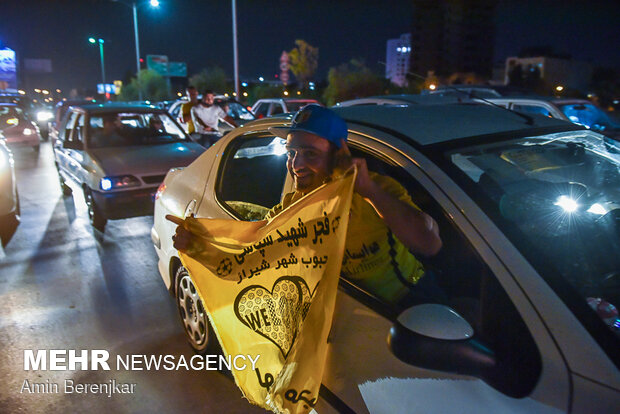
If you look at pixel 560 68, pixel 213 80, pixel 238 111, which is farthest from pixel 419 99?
pixel 560 68

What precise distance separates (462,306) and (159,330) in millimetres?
2687

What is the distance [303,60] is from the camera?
156 ft

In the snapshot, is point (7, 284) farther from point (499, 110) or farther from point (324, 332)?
point (499, 110)

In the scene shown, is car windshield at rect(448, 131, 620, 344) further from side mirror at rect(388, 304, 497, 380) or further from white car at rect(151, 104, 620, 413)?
side mirror at rect(388, 304, 497, 380)

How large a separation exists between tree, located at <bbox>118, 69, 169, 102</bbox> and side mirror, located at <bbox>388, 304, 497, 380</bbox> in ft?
178

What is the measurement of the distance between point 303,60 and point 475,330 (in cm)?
4802

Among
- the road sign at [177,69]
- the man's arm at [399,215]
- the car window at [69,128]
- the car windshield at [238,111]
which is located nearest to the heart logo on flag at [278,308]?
the man's arm at [399,215]

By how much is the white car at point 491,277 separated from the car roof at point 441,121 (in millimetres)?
10

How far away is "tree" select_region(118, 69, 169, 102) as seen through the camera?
53281 millimetres

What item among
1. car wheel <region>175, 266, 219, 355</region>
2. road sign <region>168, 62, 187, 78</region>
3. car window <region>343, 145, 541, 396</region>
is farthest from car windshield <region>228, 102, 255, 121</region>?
road sign <region>168, 62, 187, 78</region>

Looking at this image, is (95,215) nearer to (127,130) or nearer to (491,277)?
(127,130)

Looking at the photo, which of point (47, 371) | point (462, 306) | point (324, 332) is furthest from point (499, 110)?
point (47, 371)

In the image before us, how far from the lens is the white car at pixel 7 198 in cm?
626

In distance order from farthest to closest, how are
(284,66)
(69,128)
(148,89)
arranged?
(148,89) < (284,66) < (69,128)
